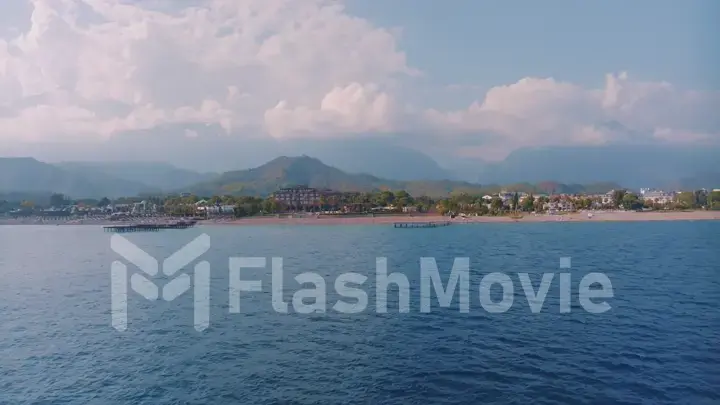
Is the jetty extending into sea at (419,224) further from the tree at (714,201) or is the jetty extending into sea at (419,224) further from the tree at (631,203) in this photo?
the tree at (714,201)

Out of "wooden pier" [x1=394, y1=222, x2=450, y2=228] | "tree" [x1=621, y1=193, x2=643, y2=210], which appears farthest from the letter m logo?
"tree" [x1=621, y1=193, x2=643, y2=210]

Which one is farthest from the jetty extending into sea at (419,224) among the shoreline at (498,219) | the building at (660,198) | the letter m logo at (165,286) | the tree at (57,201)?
the tree at (57,201)

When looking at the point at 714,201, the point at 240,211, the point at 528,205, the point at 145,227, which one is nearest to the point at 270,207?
the point at 240,211

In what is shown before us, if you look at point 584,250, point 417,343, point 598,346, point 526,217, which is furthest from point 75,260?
point 526,217

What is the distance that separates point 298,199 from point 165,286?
10627cm

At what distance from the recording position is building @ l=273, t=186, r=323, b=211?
121 metres

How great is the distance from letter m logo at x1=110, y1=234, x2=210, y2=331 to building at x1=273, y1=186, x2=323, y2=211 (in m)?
77.2

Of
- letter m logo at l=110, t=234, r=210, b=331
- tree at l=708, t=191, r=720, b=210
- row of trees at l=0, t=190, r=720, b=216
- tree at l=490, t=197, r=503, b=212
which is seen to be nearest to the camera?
letter m logo at l=110, t=234, r=210, b=331

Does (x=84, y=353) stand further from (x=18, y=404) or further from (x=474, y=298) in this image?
(x=474, y=298)

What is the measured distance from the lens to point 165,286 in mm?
26672

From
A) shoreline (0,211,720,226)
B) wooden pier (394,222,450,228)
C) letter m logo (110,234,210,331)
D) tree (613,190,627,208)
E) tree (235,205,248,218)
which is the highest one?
tree (613,190,627,208)

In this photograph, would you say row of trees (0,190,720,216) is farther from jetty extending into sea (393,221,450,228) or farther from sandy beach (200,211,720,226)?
jetty extending into sea (393,221,450,228)

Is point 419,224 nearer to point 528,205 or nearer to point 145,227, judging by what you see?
point 528,205

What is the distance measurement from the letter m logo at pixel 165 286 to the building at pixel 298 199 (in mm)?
77185
